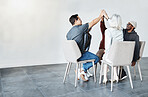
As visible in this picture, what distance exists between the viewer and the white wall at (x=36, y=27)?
184 inches

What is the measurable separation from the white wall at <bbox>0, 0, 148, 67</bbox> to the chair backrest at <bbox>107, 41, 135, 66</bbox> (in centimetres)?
290

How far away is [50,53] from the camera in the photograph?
5.38 meters

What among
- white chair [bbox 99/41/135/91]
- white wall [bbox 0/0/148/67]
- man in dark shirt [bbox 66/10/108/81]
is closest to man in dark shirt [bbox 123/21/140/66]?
white chair [bbox 99/41/135/91]

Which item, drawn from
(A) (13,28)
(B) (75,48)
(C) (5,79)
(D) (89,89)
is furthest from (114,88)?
(A) (13,28)

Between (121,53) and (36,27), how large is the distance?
316 centimetres

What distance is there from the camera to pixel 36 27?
16.6 feet

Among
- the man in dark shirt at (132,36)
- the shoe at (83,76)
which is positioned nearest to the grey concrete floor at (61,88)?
the shoe at (83,76)

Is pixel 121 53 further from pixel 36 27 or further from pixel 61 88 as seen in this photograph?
pixel 36 27

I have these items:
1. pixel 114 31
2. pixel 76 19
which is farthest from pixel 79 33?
pixel 114 31

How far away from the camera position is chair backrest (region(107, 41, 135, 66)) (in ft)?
8.68

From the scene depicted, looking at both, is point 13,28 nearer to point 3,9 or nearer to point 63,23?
point 3,9

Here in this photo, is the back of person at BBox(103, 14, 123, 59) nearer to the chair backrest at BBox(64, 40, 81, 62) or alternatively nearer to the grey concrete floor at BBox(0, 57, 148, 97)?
the chair backrest at BBox(64, 40, 81, 62)

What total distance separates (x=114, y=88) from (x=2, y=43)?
3.40 meters

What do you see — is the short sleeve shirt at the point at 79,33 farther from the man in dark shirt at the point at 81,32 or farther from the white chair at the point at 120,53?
the white chair at the point at 120,53
